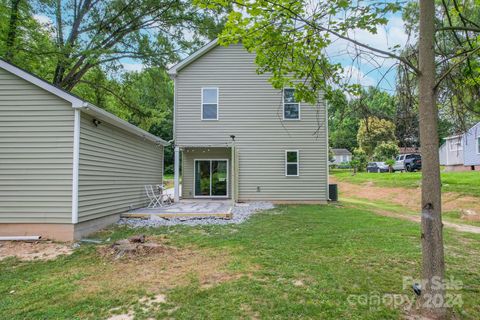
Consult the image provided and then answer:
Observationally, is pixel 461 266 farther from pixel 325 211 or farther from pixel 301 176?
Result: pixel 301 176

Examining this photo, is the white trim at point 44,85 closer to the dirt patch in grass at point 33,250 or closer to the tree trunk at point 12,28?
the dirt patch in grass at point 33,250

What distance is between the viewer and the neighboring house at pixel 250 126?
1315 centimetres

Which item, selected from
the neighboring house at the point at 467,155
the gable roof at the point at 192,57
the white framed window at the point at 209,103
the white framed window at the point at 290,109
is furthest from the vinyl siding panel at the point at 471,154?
the gable roof at the point at 192,57

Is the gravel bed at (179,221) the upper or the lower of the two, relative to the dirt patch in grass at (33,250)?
upper

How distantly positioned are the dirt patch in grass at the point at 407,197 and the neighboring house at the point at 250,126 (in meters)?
5.39

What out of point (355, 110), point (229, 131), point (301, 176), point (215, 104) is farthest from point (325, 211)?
point (355, 110)

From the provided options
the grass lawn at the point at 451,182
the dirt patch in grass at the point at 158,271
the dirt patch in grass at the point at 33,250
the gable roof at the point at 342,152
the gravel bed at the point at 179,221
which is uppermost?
the gable roof at the point at 342,152

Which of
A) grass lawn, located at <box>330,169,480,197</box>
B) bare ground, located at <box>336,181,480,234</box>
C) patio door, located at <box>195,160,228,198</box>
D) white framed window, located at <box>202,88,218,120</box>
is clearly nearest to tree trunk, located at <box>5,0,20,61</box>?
white framed window, located at <box>202,88,218,120</box>

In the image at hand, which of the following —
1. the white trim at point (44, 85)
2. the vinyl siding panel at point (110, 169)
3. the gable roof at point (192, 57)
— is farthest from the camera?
the gable roof at point (192, 57)

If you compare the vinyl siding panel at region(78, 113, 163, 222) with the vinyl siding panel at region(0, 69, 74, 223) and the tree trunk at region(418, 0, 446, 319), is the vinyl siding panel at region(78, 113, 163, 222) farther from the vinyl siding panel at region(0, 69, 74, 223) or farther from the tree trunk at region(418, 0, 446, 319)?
the tree trunk at region(418, 0, 446, 319)

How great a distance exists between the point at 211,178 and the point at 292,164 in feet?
12.8

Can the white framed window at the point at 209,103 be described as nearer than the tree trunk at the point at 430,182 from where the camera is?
No

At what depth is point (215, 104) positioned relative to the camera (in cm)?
1338

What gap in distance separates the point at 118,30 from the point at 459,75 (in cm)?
1388
